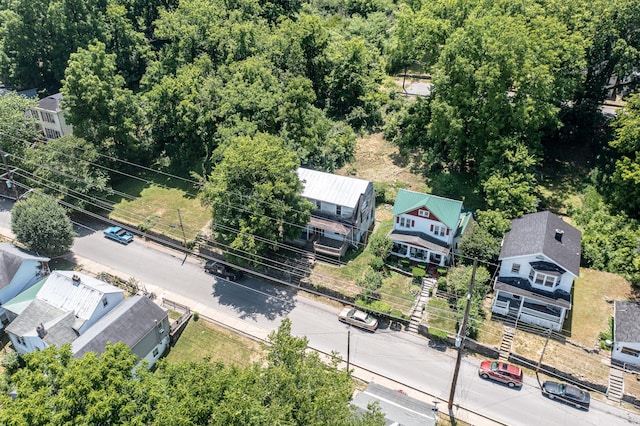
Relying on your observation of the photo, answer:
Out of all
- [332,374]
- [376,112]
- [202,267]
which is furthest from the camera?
[376,112]

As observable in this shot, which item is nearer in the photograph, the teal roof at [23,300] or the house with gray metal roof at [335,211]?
the teal roof at [23,300]

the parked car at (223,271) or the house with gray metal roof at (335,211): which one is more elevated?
the house with gray metal roof at (335,211)

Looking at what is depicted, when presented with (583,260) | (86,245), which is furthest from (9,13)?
(583,260)

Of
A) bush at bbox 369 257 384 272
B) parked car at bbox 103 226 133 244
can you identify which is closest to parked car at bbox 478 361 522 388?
bush at bbox 369 257 384 272

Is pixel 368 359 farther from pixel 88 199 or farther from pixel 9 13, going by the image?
pixel 9 13

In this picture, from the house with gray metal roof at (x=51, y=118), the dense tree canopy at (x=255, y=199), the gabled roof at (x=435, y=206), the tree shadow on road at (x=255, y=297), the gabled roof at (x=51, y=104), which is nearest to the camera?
the dense tree canopy at (x=255, y=199)

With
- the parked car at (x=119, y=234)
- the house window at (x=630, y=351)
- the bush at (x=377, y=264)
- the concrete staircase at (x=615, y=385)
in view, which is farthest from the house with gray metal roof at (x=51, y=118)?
the house window at (x=630, y=351)

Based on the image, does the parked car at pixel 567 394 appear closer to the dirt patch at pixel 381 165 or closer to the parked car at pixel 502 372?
the parked car at pixel 502 372
